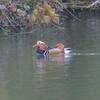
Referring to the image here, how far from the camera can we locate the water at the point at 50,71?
612cm

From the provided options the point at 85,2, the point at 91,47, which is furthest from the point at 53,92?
the point at 85,2

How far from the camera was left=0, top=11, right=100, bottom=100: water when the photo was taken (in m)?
6.12

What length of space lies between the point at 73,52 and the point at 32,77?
3.01 metres

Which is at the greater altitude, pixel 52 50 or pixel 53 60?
pixel 52 50

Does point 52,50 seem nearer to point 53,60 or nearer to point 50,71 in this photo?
point 53,60

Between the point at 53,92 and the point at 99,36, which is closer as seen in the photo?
the point at 53,92

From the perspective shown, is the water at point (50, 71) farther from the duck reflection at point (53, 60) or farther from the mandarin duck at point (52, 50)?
the mandarin duck at point (52, 50)

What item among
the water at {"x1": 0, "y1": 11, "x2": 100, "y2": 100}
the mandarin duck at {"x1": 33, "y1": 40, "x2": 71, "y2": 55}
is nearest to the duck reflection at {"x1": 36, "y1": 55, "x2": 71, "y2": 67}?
the water at {"x1": 0, "y1": 11, "x2": 100, "y2": 100}

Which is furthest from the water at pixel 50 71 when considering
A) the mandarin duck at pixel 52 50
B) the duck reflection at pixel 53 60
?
the mandarin duck at pixel 52 50

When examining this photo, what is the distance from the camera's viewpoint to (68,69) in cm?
807

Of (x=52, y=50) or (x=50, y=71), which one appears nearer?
(x=50, y=71)

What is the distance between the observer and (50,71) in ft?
26.0

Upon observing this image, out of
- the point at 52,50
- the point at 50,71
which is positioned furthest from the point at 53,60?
the point at 50,71

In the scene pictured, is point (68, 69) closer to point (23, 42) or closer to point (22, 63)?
point (22, 63)
